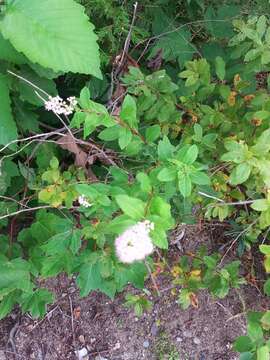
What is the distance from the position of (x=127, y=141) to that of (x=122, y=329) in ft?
3.72

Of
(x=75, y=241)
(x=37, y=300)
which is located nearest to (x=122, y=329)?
(x=37, y=300)

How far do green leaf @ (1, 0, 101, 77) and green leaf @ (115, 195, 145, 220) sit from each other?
454 mm

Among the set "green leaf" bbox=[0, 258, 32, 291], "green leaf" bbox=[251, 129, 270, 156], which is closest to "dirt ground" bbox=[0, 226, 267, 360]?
"green leaf" bbox=[0, 258, 32, 291]

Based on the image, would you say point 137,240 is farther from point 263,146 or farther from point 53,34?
point 53,34

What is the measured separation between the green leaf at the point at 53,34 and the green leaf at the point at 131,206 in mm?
454

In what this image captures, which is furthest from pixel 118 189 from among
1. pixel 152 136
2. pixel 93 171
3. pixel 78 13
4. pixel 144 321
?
pixel 144 321

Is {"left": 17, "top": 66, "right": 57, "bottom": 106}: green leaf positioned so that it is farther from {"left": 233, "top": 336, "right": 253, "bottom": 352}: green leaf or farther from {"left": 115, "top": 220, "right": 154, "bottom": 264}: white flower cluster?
{"left": 233, "top": 336, "right": 253, "bottom": 352}: green leaf

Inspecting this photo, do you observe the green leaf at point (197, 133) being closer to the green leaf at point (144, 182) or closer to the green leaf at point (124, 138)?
the green leaf at point (124, 138)

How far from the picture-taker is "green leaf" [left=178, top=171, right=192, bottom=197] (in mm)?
1162

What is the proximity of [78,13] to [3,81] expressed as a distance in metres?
0.34

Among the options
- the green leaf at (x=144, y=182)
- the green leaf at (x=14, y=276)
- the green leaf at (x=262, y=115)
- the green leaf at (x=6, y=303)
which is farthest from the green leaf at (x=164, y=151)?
the green leaf at (x=6, y=303)

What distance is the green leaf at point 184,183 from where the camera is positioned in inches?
45.8

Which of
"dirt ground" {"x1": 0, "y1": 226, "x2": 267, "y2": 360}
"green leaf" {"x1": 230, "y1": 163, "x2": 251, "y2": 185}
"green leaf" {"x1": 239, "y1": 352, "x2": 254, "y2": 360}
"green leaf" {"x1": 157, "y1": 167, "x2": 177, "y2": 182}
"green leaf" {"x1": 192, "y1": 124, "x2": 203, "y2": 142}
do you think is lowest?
"dirt ground" {"x1": 0, "y1": 226, "x2": 267, "y2": 360}

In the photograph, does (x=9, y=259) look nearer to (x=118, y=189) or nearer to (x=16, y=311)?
(x=16, y=311)
